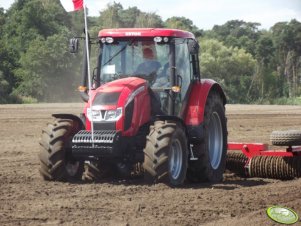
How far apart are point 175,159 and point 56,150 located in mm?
1553

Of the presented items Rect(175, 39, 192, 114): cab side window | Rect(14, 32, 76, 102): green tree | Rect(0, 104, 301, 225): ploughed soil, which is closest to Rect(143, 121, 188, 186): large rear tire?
Rect(0, 104, 301, 225): ploughed soil

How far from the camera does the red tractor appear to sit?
32.1 feet

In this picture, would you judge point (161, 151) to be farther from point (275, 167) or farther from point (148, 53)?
point (275, 167)

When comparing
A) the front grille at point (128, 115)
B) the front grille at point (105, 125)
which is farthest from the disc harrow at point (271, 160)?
the front grille at point (105, 125)

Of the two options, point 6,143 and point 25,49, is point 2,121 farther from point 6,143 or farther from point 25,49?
point 25,49

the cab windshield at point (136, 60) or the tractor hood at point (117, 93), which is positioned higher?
the cab windshield at point (136, 60)

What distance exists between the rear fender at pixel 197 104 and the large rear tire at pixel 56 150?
1.62m

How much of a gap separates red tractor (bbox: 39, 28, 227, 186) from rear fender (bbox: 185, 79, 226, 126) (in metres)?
0.01

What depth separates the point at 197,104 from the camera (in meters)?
10.6

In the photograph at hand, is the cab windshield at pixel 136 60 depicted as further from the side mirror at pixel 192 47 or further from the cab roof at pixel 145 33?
the side mirror at pixel 192 47

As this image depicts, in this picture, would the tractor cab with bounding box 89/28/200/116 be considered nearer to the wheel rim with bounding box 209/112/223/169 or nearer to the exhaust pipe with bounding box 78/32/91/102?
the exhaust pipe with bounding box 78/32/91/102

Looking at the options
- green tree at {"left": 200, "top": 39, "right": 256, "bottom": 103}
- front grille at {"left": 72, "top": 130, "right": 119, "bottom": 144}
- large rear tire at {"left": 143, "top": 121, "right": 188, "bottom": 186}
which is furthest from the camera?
green tree at {"left": 200, "top": 39, "right": 256, "bottom": 103}

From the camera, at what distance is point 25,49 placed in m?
64.1

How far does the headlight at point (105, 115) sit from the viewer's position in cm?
993
